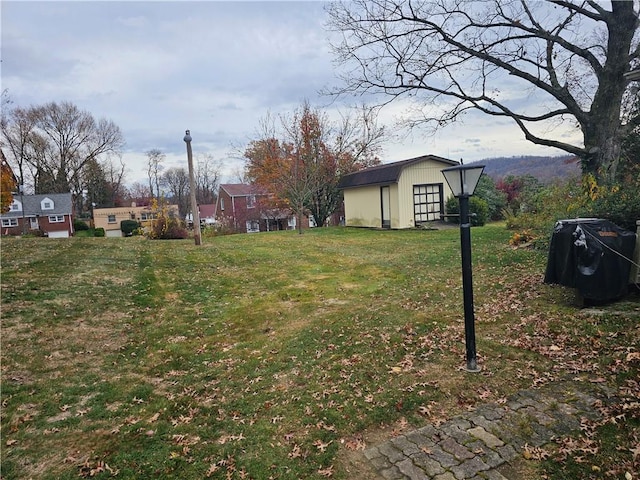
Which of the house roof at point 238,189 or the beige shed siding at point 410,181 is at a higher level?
the house roof at point 238,189

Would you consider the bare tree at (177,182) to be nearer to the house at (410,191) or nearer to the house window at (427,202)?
the house at (410,191)

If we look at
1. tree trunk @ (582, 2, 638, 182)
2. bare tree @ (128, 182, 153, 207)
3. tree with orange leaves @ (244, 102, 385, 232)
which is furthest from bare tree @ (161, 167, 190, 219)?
tree trunk @ (582, 2, 638, 182)

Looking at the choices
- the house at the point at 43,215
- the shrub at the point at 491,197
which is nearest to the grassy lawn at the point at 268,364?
the shrub at the point at 491,197

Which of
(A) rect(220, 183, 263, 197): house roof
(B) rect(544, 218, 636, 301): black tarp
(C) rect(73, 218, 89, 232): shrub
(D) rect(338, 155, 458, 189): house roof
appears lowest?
(B) rect(544, 218, 636, 301): black tarp

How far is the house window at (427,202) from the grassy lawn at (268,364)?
9754mm

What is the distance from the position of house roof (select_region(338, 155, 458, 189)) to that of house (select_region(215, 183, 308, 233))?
12.6 metres

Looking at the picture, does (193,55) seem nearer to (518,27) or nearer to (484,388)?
(518,27)

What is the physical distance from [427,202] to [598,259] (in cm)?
1346

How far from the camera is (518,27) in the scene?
31.5 ft

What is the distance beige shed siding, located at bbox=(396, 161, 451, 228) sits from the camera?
58.2 ft


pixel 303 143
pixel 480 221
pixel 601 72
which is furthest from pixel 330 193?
pixel 601 72

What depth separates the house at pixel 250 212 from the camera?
3512 centimetres

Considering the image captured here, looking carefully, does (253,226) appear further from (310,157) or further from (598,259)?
(598,259)

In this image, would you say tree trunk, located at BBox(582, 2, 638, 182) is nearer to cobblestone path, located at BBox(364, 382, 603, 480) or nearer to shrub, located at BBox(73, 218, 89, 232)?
cobblestone path, located at BBox(364, 382, 603, 480)
